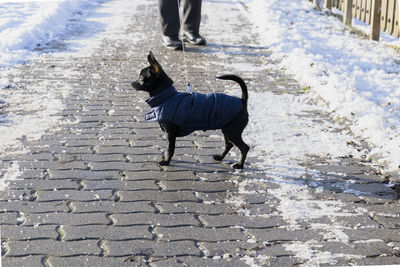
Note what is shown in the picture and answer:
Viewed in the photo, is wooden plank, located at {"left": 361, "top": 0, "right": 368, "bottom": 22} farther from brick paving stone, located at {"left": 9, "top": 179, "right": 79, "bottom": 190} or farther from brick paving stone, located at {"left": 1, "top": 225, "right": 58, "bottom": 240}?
brick paving stone, located at {"left": 1, "top": 225, "right": 58, "bottom": 240}

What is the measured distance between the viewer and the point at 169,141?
15.5 feet

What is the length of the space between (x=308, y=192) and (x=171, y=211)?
110 cm

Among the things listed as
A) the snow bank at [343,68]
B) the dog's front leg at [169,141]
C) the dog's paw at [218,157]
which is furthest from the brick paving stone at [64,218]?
the snow bank at [343,68]

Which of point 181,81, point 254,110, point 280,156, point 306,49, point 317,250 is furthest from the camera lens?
point 306,49

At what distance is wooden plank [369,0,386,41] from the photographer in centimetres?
1027

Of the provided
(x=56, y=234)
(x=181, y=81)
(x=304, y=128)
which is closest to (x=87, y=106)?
(x=181, y=81)

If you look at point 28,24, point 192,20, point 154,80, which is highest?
point 154,80

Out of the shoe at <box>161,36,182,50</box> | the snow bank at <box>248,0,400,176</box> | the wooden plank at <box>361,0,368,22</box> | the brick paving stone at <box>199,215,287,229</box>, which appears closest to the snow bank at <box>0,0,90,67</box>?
the shoe at <box>161,36,182,50</box>

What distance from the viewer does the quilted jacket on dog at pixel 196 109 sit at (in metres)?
4.53

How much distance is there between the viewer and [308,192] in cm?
435

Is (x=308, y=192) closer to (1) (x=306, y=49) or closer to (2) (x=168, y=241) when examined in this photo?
(2) (x=168, y=241)

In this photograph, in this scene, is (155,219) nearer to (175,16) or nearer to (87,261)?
(87,261)

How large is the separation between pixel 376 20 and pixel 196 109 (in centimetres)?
698

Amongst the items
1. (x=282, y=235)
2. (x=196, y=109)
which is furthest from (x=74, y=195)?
(x=282, y=235)
